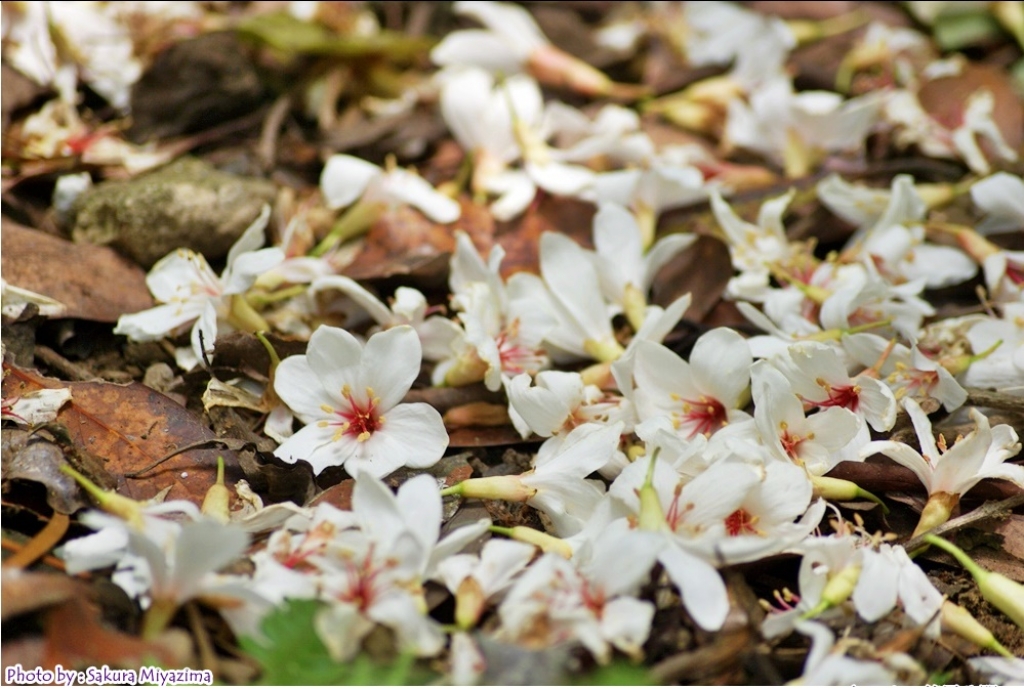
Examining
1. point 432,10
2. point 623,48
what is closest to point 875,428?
point 623,48

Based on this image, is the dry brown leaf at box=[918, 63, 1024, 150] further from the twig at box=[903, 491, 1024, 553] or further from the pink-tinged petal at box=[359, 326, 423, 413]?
the pink-tinged petal at box=[359, 326, 423, 413]

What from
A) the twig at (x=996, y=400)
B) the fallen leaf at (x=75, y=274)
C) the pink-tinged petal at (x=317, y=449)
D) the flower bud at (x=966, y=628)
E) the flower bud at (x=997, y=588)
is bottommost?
the flower bud at (x=966, y=628)

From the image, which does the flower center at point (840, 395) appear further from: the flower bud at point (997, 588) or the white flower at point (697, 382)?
the flower bud at point (997, 588)

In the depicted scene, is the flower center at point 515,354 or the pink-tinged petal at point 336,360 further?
the flower center at point 515,354

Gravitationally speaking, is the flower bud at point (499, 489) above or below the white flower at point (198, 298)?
below

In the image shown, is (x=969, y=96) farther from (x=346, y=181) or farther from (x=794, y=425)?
(x=346, y=181)

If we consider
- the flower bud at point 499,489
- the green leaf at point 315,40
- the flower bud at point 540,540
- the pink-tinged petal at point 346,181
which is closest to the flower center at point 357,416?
the flower bud at point 499,489

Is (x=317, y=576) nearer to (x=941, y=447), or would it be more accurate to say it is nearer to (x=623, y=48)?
(x=941, y=447)
